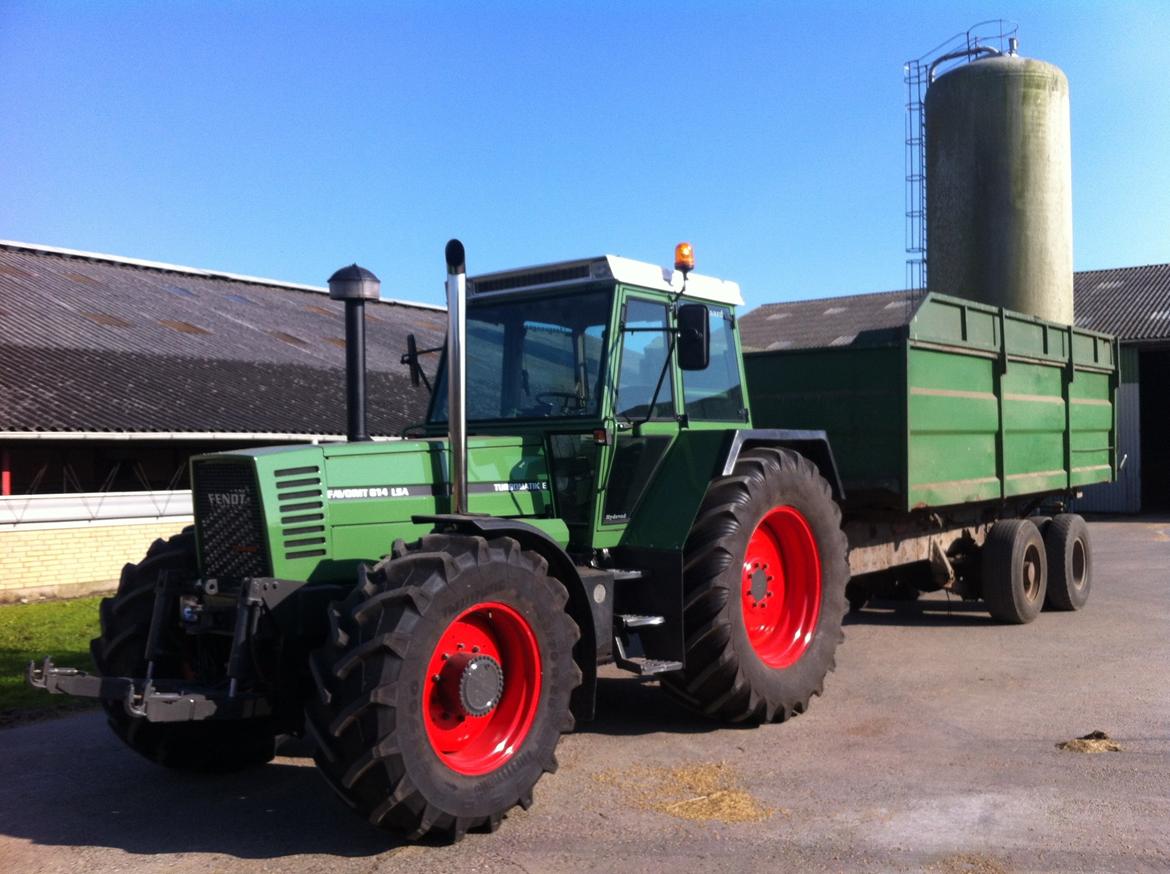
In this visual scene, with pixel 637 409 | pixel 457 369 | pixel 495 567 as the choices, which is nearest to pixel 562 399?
pixel 637 409

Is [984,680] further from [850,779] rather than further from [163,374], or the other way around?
[163,374]

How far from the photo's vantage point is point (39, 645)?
31.1ft

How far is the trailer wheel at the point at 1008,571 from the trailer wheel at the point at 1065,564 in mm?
569

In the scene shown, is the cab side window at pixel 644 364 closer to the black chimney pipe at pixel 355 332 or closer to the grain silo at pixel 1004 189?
the black chimney pipe at pixel 355 332

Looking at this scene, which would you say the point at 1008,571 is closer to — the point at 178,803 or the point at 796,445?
the point at 796,445

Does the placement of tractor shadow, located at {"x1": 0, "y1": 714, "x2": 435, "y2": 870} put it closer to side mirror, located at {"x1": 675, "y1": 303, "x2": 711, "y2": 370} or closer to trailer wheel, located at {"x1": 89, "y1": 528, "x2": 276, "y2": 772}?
trailer wheel, located at {"x1": 89, "y1": 528, "x2": 276, "y2": 772}

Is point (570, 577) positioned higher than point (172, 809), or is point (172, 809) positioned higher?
point (570, 577)

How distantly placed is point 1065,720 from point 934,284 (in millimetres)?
7507

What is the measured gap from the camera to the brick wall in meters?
13.1

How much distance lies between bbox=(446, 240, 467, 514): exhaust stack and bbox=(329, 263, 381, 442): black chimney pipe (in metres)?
0.91

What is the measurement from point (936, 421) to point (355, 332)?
183 inches

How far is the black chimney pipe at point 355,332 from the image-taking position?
5793mm

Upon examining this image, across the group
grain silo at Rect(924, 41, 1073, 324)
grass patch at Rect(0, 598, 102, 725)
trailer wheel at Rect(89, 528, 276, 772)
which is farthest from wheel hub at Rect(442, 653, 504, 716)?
grain silo at Rect(924, 41, 1073, 324)

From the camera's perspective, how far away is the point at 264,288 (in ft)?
83.4
